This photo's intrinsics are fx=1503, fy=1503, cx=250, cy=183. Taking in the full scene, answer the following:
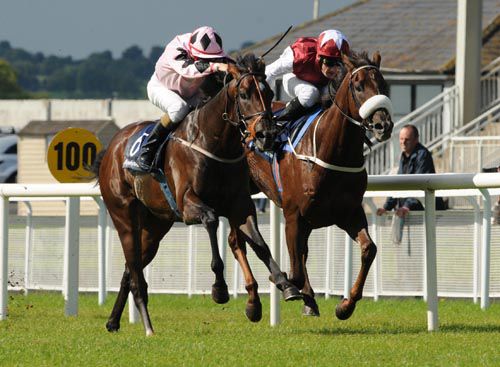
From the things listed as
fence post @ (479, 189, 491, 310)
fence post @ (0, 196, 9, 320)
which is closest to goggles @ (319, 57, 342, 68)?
fence post @ (479, 189, 491, 310)

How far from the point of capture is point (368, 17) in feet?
99.9

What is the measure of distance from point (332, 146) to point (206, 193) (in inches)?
34.0

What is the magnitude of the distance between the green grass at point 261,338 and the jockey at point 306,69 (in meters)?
1.55

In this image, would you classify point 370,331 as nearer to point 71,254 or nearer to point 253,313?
point 253,313

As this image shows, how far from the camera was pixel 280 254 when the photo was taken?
11.1 metres

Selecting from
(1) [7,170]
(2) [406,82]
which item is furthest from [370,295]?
(1) [7,170]

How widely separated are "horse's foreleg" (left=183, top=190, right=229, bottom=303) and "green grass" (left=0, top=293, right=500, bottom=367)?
0.92 ft

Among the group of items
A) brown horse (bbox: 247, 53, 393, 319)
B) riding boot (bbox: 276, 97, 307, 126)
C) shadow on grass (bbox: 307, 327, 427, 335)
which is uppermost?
riding boot (bbox: 276, 97, 307, 126)

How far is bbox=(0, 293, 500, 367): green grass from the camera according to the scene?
26.0 ft

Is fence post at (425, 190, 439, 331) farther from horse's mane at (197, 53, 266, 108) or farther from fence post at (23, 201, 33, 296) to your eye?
fence post at (23, 201, 33, 296)

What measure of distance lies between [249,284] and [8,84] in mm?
82585

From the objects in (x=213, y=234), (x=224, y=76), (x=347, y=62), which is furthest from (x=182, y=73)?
(x=213, y=234)

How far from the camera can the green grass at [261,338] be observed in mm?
7910

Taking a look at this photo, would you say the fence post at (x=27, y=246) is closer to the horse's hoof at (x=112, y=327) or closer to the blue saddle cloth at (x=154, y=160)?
the blue saddle cloth at (x=154, y=160)
